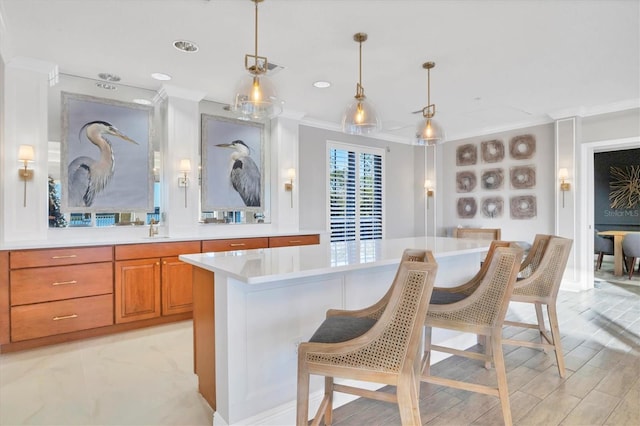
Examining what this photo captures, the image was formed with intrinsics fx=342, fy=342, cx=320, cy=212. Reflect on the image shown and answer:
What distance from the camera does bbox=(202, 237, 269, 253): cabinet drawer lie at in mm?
3893

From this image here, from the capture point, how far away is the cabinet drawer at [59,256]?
2.94 meters

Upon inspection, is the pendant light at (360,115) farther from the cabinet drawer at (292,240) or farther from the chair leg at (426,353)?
the cabinet drawer at (292,240)

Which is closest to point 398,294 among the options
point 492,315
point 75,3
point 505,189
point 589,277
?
point 492,315

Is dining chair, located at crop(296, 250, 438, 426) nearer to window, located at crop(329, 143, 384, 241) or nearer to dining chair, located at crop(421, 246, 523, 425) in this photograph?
dining chair, located at crop(421, 246, 523, 425)

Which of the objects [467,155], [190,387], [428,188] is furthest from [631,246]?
[190,387]

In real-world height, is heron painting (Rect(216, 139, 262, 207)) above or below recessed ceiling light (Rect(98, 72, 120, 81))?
below

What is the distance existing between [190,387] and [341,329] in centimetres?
144

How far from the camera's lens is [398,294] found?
4.11ft

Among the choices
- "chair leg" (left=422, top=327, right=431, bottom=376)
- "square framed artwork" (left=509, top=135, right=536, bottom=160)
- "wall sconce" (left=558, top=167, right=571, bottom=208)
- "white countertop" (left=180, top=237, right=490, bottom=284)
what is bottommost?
"chair leg" (left=422, top=327, right=431, bottom=376)

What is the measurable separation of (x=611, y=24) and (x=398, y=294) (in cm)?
317

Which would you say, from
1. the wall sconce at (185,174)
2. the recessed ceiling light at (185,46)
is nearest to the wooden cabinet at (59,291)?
the wall sconce at (185,174)

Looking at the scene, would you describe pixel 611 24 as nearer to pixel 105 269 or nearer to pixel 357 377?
pixel 357 377

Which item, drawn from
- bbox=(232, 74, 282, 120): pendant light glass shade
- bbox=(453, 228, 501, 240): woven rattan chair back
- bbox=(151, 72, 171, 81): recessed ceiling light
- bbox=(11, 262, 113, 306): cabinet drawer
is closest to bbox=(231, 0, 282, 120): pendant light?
bbox=(232, 74, 282, 120): pendant light glass shade

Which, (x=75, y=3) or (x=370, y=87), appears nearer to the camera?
(x=75, y=3)
